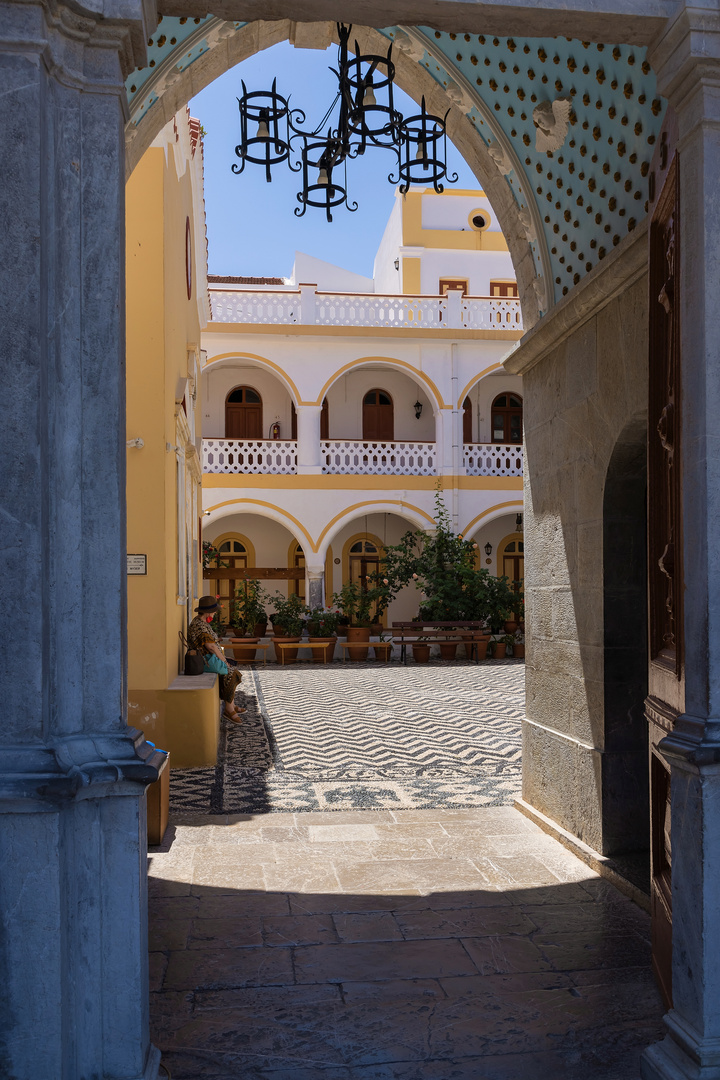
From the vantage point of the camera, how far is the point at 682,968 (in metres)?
2.61

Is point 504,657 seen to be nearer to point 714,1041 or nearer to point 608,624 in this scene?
point 608,624

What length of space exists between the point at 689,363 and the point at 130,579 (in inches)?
192

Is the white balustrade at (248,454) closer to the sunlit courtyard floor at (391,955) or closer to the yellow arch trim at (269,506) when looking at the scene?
the yellow arch trim at (269,506)

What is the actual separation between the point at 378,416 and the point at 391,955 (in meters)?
18.4

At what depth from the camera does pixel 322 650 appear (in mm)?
16625

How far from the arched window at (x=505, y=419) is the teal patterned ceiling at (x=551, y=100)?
54.1 ft

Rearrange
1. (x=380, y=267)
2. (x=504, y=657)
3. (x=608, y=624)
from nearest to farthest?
(x=608, y=624) < (x=504, y=657) < (x=380, y=267)

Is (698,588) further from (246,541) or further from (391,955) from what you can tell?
(246,541)

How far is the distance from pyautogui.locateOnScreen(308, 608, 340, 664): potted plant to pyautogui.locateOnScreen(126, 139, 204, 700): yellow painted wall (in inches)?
371

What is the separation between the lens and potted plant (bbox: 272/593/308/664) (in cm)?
1650

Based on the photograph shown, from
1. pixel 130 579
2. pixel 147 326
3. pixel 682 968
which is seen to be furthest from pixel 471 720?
pixel 682 968

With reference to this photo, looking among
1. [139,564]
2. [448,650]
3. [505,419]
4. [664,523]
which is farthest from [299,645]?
[664,523]

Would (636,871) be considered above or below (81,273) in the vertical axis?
below

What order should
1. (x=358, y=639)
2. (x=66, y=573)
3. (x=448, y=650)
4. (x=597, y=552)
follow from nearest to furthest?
(x=66, y=573) → (x=597, y=552) → (x=448, y=650) → (x=358, y=639)
